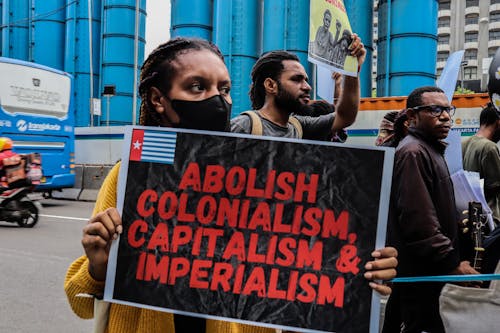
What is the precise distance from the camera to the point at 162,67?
149 cm

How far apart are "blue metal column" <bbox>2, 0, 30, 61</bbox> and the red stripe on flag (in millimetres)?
28823

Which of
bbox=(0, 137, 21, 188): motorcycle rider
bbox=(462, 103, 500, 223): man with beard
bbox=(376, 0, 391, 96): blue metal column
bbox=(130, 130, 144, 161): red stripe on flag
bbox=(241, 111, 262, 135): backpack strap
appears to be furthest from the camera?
bbox=(376, 0, 391, 96): blue metal column

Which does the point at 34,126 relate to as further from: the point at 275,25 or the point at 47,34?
the point at 47,34

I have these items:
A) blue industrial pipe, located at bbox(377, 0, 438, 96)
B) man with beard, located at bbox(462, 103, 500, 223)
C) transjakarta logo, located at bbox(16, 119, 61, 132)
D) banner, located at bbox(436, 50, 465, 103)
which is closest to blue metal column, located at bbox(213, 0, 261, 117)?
blue industrial pipe, located at bbox(377, 0, 438, 96)

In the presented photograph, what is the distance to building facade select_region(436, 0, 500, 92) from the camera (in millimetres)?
68312

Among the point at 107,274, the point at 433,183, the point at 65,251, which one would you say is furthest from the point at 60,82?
the point at 107,274

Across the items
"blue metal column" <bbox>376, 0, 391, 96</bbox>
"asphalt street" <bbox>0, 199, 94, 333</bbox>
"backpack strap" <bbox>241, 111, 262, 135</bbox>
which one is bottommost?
"asphalt street" <bbox>0, 199, 94, 333</bbox>

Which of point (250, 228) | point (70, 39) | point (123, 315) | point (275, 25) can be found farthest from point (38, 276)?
point (70, 39)

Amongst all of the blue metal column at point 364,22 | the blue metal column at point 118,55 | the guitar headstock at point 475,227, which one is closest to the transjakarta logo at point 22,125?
the guitar headstock at point 475,227

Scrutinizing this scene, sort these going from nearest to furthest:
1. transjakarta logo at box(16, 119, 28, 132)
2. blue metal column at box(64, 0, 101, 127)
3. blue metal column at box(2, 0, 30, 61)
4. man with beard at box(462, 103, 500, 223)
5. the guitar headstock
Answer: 1. the guitar headstock
2. man with beard at box(462, 103, 500, 223)
3. transjakarta logo at box(16, 119, 28, 132)
4. blue metal column at box(64, 0, 101, 127)
5. blue metal column at box(2, 0, 30, 61)

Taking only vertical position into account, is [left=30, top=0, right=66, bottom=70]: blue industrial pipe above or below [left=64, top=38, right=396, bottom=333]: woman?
above

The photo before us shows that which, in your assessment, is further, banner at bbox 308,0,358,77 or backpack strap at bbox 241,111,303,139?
backpack strap at bbox 241,111,303,139

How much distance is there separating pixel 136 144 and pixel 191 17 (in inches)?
832

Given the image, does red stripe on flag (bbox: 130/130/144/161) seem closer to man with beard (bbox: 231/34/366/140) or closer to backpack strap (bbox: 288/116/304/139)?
man with beard (bbox: 231/34/366/140)
